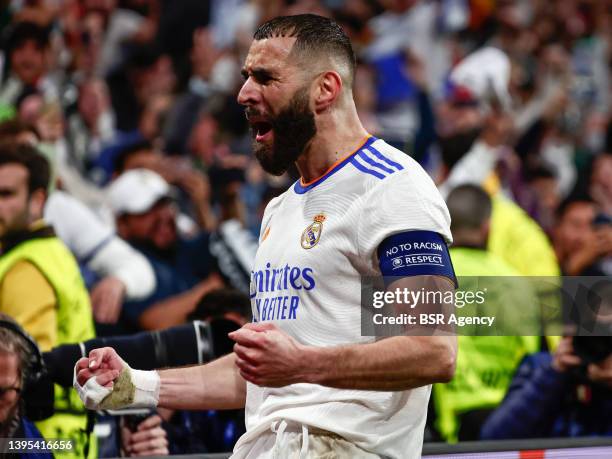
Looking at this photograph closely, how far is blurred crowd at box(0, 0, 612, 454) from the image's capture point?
16.7ft

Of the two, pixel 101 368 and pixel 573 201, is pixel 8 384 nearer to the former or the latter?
pixel 101 368

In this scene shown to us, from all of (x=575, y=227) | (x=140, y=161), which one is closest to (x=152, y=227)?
(x=140, y=161)

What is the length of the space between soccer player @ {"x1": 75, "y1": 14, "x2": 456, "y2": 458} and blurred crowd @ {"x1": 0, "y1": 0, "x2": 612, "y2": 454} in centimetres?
121

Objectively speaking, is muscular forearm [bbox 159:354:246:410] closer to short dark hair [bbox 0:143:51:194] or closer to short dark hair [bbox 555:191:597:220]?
short dark hair [bbox 0:143:51:194]

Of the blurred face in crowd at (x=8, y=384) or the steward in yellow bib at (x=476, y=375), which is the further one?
the steward in yellow bib at (x=476, y=375)

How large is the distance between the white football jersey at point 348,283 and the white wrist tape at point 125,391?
0.32 meters

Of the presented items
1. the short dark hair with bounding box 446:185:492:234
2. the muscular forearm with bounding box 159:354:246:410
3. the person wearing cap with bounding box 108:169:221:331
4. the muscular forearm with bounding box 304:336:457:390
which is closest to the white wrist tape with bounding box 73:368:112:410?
the muscular forearm with bounding box 159:354:246:410

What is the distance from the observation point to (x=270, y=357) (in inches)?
95.7

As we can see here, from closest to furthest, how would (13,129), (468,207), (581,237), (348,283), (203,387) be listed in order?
(348,283), (203,387), (468,207), (13,129), (581,237)

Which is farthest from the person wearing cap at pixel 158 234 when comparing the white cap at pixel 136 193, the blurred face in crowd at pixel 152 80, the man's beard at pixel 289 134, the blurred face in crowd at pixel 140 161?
the man's beard at pixel 289 134

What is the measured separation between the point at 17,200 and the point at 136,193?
2068 mm

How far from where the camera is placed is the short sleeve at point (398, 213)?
2.63 metres

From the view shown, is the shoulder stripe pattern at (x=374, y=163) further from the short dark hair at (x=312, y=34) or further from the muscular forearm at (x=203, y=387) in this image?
the muscular forearm at (x=203, y=387)

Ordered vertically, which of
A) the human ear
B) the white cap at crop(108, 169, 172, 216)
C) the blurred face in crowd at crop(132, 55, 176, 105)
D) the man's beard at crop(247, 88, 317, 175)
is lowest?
the man's beard at crop(247, 88, 317, 175)
